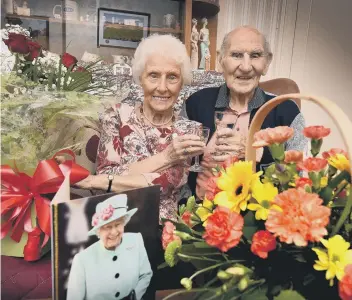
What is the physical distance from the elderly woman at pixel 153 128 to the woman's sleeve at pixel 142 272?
377 millimetres

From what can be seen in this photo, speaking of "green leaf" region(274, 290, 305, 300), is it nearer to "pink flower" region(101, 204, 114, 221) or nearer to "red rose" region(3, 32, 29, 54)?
"pink flower" region(101, 204, 114, 221)

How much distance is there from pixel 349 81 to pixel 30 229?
8.15 feet

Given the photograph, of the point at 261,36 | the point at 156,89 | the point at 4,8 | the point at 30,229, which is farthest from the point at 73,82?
the point at 4,8

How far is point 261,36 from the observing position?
1.20 m

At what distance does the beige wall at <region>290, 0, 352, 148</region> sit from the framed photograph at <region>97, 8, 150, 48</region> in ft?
3.77

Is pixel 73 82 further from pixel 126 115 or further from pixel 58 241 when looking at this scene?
pixel 58 241

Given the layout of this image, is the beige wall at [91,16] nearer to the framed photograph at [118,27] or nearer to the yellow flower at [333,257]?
the framed photograph at [118,27]

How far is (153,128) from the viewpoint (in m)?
1.14

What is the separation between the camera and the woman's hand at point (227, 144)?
3.24ft

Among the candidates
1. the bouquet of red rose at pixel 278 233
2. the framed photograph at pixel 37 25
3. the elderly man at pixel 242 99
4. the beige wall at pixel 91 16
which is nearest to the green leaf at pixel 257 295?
the bouquet of red rose at pixel 278 233

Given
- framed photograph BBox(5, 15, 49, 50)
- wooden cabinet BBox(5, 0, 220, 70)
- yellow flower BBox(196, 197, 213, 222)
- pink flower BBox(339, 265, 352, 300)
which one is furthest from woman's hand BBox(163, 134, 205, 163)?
framed photograph BBox(5, 15, 49, 50)

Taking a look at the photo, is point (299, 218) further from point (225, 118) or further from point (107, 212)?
point (225, 118)

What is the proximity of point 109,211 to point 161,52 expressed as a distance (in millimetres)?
650

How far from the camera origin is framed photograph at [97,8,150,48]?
8.96ft
